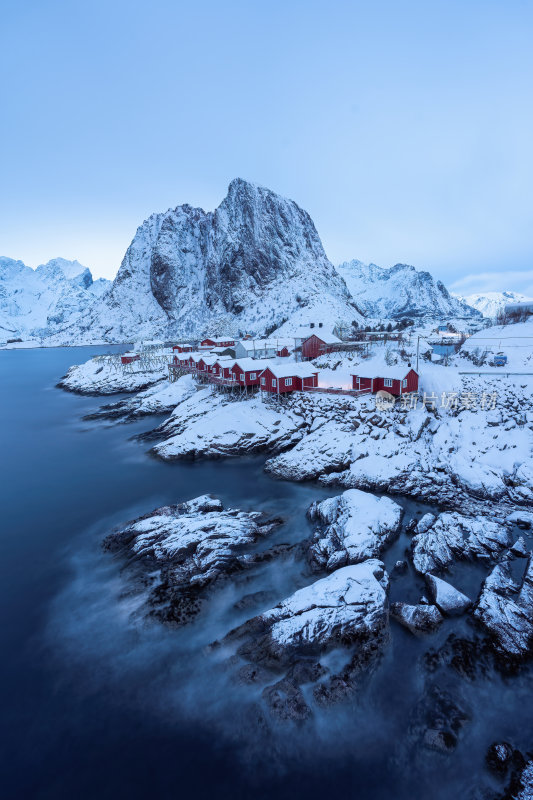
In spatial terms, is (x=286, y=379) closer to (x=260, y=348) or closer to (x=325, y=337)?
(x=325, y=337)

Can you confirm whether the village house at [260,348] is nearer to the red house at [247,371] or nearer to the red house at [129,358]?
the red house at [247,371]

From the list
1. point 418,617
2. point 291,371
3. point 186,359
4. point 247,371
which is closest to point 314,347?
point 291,371

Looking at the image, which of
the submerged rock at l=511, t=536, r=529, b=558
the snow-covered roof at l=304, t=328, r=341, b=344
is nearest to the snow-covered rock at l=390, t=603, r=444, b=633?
the submerged rock at l=511, t=536, r=529, b=558

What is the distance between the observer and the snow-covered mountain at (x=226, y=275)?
118 m

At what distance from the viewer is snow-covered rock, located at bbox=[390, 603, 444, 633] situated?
1322 centimetres

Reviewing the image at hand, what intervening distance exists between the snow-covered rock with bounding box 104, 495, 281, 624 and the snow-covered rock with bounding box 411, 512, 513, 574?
8125mm

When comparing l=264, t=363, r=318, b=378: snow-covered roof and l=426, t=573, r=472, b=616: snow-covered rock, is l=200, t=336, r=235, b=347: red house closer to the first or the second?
l=264, t=363, r=318, b=378: snow-covered roof

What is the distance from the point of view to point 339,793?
9250 millimetres

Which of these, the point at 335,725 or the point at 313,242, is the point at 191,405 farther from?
the point at 313,242

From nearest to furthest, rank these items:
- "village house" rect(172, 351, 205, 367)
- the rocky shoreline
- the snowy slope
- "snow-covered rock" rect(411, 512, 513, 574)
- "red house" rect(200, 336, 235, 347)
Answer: the rocky shoreline → "snow-covered rock" rect(411, 512, 513, 574) → the snowy slope → "village house" rect(172, 351, 205, 367) → "red house" rect(200, 336, 235, 347)

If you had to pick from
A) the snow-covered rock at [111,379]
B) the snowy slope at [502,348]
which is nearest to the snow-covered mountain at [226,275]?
the snowy slope at [502,348]

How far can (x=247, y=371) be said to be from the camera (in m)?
39.2

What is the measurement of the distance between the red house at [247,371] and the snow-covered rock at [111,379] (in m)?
30.3

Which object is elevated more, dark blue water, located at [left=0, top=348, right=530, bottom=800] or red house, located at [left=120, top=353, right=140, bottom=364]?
red house, located at [left=120, top=353, right=140, bottom=364]
